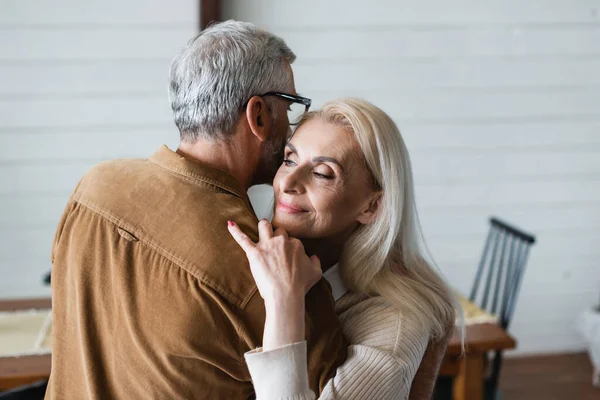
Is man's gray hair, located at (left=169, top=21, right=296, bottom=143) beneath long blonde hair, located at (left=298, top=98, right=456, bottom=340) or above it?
above

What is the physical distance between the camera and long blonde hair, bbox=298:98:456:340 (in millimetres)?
1484

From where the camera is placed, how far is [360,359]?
1329 mm

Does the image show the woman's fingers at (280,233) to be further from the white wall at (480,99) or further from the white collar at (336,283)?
the white wall at (480,99)

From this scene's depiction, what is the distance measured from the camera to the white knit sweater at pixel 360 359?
1205mm

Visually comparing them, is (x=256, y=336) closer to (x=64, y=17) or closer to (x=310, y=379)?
(x=310, y=379)

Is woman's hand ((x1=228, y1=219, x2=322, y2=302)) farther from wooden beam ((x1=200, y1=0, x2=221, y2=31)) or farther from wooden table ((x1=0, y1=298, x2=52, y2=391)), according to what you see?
wooden beam ((x1=200, y1=0, x2=221, y2=31))

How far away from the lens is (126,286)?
1.24 m

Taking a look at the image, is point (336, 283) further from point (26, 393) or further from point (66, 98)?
point (66, 98)

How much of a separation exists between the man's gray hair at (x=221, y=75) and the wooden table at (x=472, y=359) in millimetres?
1300

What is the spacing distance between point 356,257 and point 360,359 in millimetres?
309

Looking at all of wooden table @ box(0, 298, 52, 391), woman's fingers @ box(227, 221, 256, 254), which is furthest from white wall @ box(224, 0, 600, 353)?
woman's fingers @ box(227, 221, 256, 254)

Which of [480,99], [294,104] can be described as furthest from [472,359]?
[480,99]

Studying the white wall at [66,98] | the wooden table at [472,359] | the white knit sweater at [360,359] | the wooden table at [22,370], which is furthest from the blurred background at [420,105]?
the white knit sweater at [360,359]

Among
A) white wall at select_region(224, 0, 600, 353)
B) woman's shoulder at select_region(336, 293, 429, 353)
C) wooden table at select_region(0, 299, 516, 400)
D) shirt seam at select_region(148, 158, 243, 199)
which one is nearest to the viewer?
shirt seam at select_region(148, 158, 243, 199)
